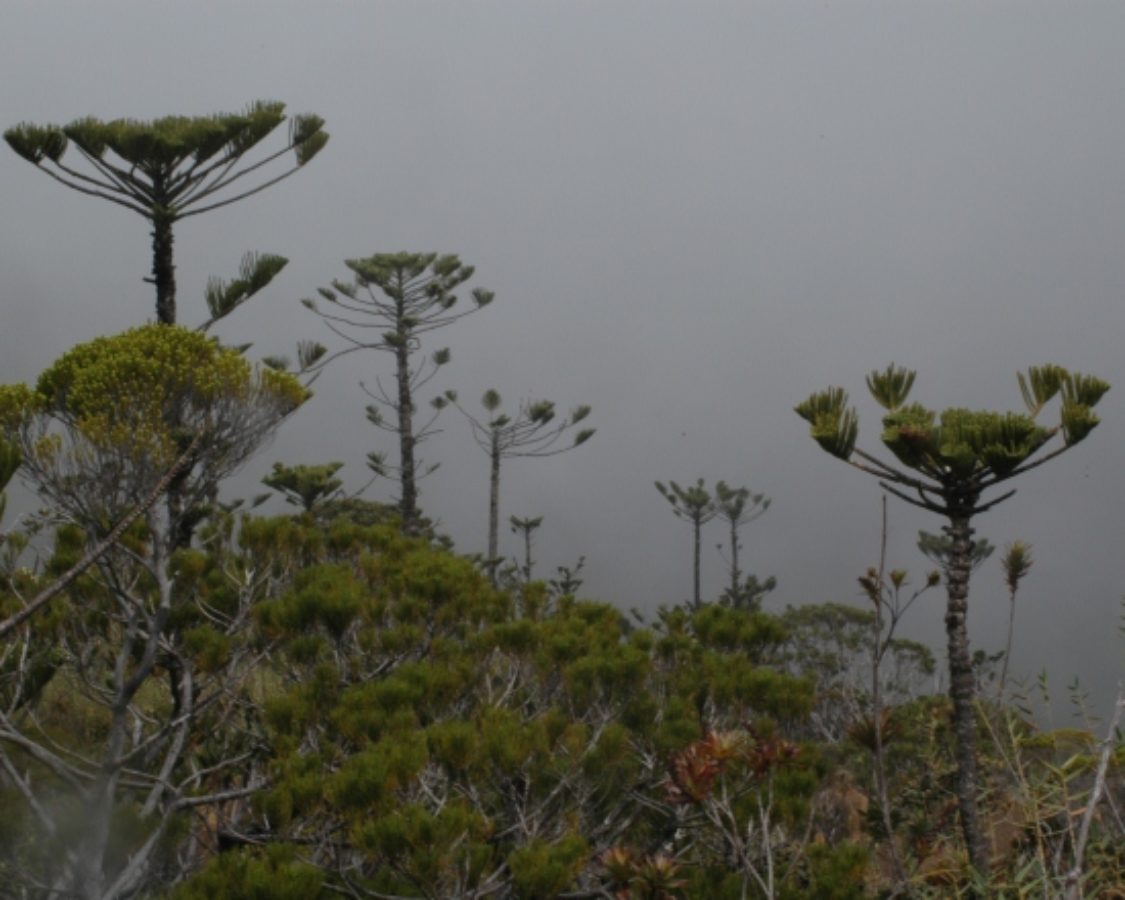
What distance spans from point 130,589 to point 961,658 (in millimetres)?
4858

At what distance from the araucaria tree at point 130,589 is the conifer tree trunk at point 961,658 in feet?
11.9

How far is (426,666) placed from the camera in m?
5.34

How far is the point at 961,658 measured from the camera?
4.92 m

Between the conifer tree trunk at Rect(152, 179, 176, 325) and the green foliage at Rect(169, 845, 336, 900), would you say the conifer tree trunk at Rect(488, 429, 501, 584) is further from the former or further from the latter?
the green foliage at Rect(169, 845, 336, 900)

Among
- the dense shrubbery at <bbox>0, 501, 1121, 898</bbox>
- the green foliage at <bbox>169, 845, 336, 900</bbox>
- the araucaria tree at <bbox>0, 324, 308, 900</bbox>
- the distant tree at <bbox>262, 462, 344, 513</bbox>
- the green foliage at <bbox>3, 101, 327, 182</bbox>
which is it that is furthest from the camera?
the distant tree at <bbox>262, 462, 344, 513</bbox>

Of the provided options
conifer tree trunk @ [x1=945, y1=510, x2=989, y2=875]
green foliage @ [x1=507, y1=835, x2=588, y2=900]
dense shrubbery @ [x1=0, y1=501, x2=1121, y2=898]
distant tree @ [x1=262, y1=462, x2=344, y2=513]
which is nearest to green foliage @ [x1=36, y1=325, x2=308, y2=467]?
dense shrubbery @ [x1=0, y1=501, x2=1121, y2=898]

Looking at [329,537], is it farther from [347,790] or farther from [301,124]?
[301,124]

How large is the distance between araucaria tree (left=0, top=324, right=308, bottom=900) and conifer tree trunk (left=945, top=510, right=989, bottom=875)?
11.9ft

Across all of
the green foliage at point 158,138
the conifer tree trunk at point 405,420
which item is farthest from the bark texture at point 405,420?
the green foliage at point 158,138

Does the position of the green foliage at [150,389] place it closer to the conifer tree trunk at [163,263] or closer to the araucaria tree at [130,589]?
the araucaria tree at [130,589]

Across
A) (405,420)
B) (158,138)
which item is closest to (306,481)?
(405,420)

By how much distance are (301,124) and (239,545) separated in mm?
5349

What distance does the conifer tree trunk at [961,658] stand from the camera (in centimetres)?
461

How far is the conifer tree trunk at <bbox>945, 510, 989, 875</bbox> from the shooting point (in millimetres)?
4605
